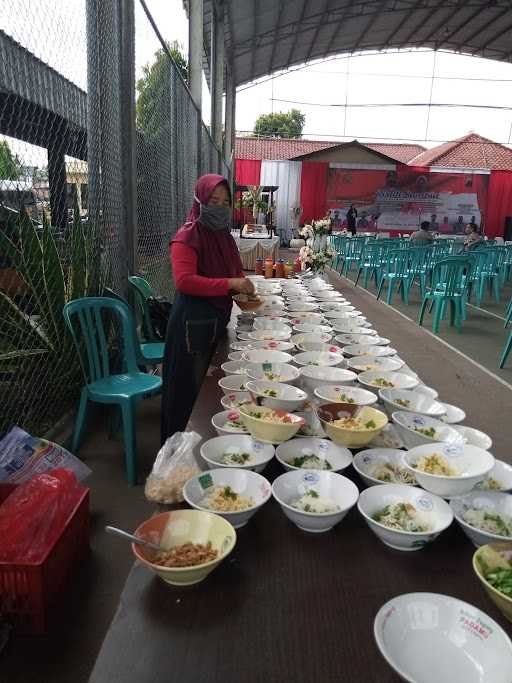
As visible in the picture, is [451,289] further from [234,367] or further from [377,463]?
[377,463]

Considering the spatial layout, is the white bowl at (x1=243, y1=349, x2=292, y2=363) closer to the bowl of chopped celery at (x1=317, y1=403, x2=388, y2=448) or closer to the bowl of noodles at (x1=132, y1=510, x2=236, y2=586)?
the bowl of chopped celery at (x1=317, y1=403, x2=388, y2=448)

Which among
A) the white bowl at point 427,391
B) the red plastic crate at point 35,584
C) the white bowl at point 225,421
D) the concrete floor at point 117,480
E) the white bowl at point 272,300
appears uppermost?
the white bowl at point 272,300

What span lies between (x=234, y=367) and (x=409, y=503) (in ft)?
3.19

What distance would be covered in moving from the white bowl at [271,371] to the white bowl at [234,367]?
5 centimetres

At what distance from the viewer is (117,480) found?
8.78ft

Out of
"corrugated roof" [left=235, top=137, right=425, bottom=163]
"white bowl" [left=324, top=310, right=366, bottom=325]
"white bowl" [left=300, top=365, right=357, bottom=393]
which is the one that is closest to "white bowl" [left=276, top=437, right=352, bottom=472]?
"white bowl" [left=300, top=365, right=357, bottom=393]

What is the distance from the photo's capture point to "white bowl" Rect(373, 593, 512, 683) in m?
0.74

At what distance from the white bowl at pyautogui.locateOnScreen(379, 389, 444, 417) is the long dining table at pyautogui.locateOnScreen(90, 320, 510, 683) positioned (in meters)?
0.49

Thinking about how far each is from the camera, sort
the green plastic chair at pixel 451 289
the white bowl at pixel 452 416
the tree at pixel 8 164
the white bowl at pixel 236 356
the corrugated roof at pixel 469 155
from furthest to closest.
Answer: the corrugated roof at pixel 469 155
the green plastic chair at pixel 451 289
the white bowl at pixel 236 356
the tree at pixel 8 164
the white bowl at pixel 452 416

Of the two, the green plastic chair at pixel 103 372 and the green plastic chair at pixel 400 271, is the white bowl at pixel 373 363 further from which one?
the green plastic chair at pixel 400 271

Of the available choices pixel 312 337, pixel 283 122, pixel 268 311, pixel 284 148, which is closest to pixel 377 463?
pixel 312 337

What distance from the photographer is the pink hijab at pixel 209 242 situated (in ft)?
7.89

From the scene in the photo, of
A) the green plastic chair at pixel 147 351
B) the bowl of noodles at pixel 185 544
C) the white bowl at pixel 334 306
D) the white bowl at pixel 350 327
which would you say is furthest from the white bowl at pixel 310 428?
the green plastic chair at pixel 147 351

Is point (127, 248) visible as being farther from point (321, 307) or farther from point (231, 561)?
point (231, 561)
